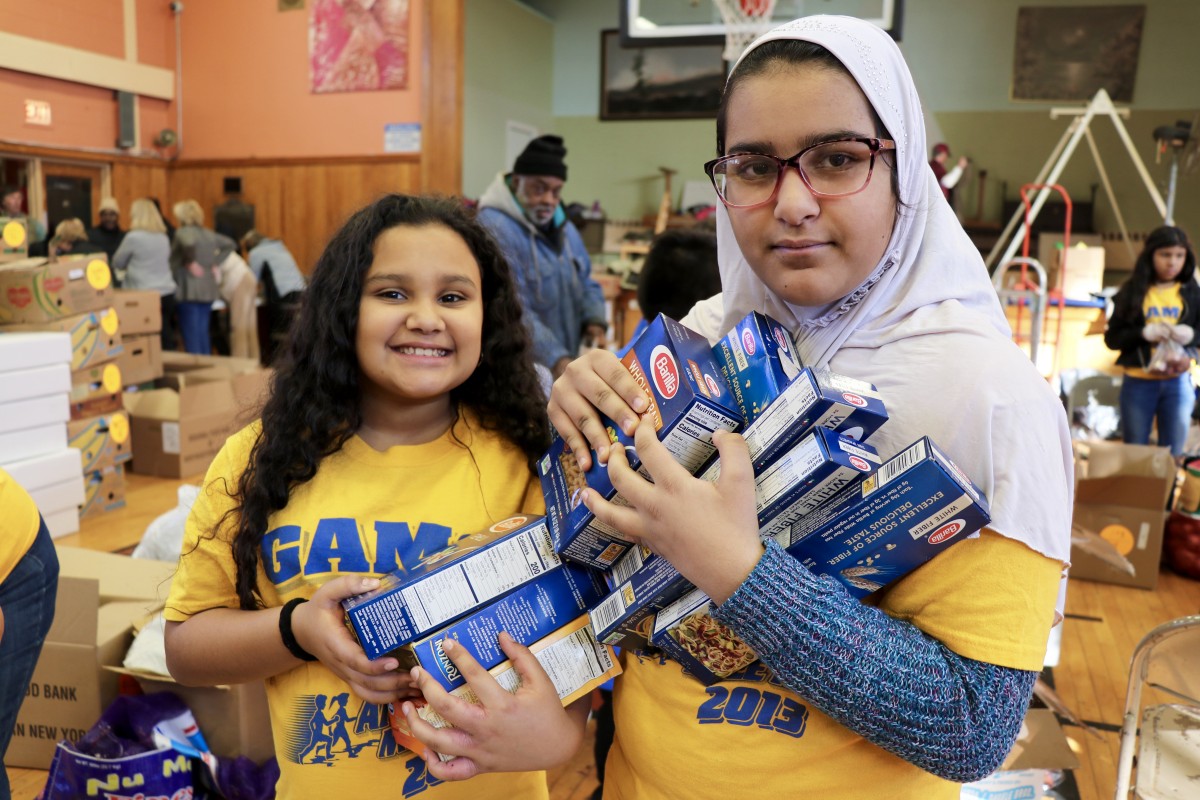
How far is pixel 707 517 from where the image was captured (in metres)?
0.72

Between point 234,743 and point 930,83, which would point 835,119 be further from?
point 930,83

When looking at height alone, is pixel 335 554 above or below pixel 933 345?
below

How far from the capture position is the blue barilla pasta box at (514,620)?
88 centimetres

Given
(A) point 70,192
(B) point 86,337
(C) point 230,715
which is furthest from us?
(A) point 70,192

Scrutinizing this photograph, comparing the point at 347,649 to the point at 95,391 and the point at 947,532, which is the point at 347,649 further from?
the point at 95,391

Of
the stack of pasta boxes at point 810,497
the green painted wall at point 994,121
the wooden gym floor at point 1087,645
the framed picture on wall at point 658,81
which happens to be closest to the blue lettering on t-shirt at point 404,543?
the stack of pasta boxes at point 810,497

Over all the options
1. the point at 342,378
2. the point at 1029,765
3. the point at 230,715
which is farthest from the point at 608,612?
the point at 230,715

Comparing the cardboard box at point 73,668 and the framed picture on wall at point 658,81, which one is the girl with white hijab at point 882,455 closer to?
the cardboard box at point 73,668

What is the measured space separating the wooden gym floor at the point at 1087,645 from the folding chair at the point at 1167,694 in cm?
85

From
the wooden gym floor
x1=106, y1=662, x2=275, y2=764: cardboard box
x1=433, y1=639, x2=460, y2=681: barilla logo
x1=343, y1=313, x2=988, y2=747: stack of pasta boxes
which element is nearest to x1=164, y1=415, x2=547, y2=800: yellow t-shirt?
x1=343, y1=313, x2=988, y2=747: stack of pasta boxes

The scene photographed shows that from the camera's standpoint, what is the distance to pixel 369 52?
9078mm

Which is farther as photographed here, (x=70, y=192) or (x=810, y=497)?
(x=70, y=192)

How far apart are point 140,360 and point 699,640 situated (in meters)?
5.68

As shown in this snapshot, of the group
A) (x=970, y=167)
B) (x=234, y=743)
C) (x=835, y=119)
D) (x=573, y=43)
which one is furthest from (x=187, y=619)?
(x=573, y=43)
